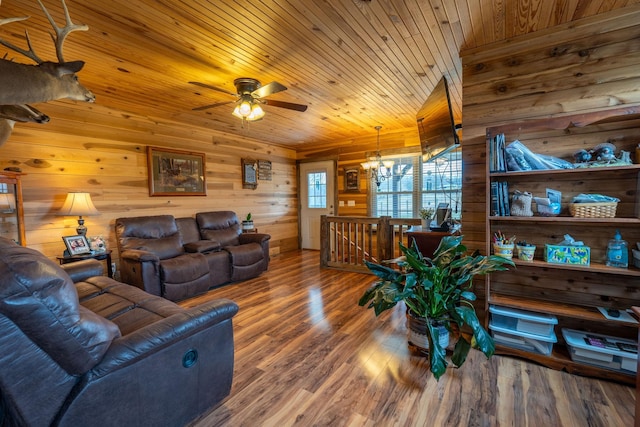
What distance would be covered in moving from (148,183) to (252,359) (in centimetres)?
313

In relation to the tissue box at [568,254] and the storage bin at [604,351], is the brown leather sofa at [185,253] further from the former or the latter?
the storage bin at [604,351]

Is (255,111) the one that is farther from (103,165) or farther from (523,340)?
(523,340)

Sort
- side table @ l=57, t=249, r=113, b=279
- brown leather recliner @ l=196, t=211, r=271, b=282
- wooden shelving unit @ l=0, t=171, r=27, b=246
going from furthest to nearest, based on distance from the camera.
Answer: brown leather recliner @ l=196, t=211, r=271, b=282 < side table @ l=57, t=249, r=113, b=279 < wooden shelving unit @ l=0, t=171, r=27, b=246

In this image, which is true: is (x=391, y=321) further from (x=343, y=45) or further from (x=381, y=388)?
(x=343, y=45)

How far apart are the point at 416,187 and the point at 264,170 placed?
2982mm

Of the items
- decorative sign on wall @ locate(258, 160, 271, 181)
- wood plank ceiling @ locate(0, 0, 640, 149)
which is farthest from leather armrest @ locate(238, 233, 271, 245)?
wood plank ceiling @ locate(0, 0, 640, 149)

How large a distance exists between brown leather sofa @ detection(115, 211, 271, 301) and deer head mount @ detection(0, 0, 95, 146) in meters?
1.68

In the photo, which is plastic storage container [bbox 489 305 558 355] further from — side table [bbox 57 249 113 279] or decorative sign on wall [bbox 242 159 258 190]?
decorative sign on wall [bbox 242 159 258 190]

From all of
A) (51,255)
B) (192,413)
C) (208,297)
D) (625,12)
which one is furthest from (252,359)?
(625,12)

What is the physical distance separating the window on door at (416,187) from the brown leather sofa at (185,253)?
2.48 meters

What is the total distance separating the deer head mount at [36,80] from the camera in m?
1.54

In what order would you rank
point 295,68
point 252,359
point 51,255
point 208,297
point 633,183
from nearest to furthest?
1. point 633,183
2. point 252,359
3. point 295,68
4. point 51,255
5. point 208,297

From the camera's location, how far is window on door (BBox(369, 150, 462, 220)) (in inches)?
188

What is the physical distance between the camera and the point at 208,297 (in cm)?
348
